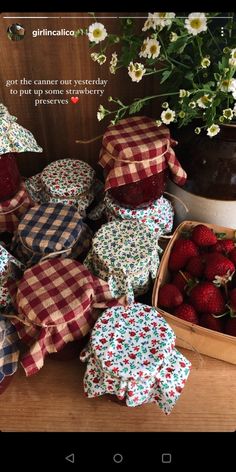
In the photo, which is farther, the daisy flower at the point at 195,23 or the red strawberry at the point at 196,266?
the red strawberry at the point at 196,266

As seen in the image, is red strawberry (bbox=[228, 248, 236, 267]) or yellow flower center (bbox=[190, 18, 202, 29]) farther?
red strawberry (bbox=[228, 248, 236, 267])

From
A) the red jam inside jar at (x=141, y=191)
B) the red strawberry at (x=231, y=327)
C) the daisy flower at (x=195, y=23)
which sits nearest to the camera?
the daisy flower at (x=195, y=23)

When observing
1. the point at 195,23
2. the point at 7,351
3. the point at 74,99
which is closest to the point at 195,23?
the point at 195,23

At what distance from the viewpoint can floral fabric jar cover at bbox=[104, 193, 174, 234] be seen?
846 millimetres

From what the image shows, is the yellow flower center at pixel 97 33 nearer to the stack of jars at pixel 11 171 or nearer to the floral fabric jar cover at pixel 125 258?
the stack of jars at pixel 11 171

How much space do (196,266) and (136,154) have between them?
0.25 meters

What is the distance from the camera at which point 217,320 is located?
2.39 feet

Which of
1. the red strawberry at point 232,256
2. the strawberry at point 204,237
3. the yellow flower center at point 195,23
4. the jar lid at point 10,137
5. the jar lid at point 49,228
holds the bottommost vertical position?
the red strawberry at point 232,256

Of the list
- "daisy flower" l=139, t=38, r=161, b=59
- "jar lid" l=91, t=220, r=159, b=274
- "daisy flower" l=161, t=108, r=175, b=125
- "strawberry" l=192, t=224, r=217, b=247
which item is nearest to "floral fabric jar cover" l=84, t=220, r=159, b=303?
"jar lid" l=91, t=220, r=159, b=274

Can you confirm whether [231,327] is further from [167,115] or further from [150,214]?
[167,115]

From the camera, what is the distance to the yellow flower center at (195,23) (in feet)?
1.96

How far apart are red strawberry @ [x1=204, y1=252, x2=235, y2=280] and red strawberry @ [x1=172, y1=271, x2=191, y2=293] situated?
4 centimetres

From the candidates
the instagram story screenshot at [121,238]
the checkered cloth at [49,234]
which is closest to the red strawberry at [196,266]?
the instagram story screenshot at [121,238]

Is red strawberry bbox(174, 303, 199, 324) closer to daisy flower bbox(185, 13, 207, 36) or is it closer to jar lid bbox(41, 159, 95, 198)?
jar lid bbox(41, 159, 95, 198)
